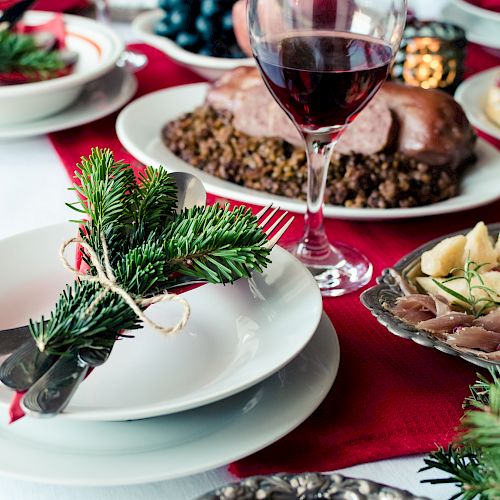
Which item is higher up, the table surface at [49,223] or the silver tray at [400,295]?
the silver tray at [400,295]

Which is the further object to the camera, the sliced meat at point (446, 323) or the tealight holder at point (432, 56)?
the tealight holder at point (432, 56)

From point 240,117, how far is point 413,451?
0.66 metres

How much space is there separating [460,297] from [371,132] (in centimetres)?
39

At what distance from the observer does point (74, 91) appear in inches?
54.8

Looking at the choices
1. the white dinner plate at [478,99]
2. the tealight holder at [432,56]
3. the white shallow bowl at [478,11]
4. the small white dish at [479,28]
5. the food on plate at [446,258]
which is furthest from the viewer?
the small white dish at [479,28]

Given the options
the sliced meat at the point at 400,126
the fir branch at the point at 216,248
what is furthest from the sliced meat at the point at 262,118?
the fir branch at the point at 216,248

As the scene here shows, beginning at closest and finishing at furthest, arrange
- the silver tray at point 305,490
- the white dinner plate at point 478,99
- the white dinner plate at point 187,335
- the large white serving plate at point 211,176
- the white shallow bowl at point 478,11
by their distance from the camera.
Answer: the silver tray at point 305,490 → the white dinner plate at point 187,335 → the large white serving plate at point 211,176 → the white dinner plate at point 478,99 → the white shallow bowl at point 478,11

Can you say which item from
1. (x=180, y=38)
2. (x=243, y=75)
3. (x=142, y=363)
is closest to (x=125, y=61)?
(x=180, y=38)

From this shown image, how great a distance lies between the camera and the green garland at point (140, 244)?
0.63m

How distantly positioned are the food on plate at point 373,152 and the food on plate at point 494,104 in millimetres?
242

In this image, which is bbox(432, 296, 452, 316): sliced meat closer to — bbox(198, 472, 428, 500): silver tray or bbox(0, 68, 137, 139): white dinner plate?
bbox(198, 472, 428, 500): silver tray

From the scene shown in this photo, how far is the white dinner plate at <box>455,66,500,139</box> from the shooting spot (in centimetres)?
137

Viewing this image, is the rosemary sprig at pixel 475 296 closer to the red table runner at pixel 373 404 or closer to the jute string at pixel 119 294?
the red table runner at pixel 373 404

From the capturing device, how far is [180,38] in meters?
1.67
